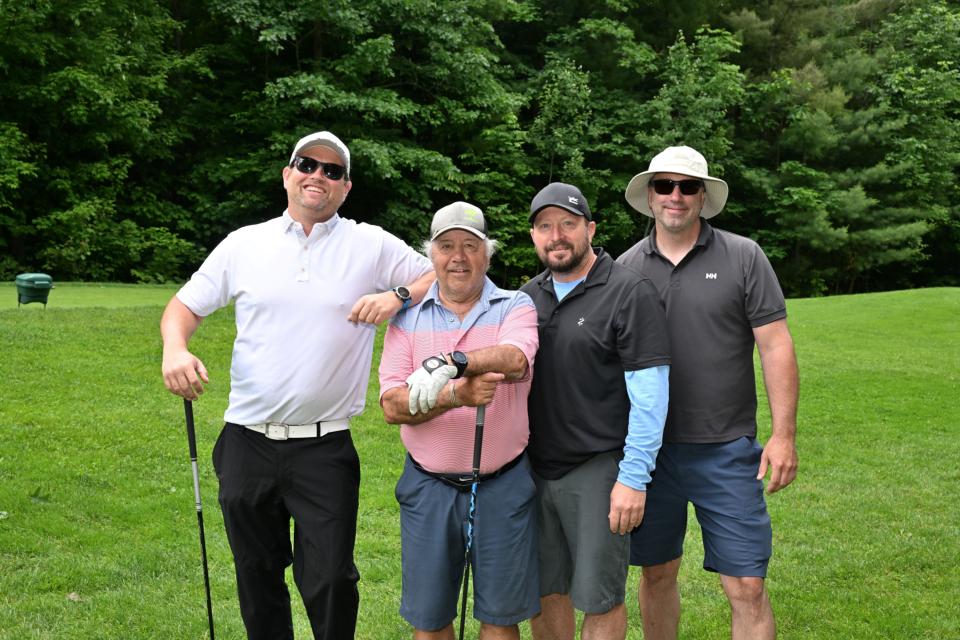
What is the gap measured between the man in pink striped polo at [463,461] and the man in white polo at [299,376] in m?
0.23

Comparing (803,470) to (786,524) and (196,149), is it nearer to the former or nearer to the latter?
(786,524)

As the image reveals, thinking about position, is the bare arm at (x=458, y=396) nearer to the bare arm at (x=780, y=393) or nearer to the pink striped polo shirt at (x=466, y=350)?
the pink striped polo shirt at (x=466, y=350)

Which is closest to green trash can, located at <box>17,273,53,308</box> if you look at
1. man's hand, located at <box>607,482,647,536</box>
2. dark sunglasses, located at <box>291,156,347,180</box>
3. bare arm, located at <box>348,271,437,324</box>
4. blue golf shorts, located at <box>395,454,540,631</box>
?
dark sunglasses, located at <box>291,156,347,180</box>

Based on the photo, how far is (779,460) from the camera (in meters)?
3.59

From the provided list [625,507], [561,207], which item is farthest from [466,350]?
[625,507]

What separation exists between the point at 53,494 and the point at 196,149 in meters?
20.9

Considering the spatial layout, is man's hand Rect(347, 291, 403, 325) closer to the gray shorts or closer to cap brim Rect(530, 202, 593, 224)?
cap brim Rect(530, 202, 593, 224)

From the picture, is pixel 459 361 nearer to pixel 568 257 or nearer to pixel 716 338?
pixel 568 257

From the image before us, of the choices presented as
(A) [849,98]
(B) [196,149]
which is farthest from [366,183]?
(A) [849,98]

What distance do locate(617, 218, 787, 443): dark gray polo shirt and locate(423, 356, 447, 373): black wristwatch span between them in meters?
1.05

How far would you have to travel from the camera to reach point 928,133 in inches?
1254

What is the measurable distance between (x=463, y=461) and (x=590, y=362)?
1.89 feet

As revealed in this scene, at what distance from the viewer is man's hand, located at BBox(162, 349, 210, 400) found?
3168mm

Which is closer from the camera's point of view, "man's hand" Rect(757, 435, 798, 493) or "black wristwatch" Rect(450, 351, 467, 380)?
"black wristwatch" Rect(450, 351, 467, 380)
